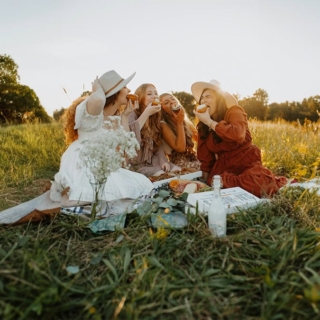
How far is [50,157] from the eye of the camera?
241 inches

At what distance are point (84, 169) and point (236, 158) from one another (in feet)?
6.09

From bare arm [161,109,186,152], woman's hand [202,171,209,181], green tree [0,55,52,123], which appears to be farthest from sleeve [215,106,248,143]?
green tree [0,55,52,123]

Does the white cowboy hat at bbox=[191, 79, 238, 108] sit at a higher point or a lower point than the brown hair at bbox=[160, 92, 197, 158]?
higher

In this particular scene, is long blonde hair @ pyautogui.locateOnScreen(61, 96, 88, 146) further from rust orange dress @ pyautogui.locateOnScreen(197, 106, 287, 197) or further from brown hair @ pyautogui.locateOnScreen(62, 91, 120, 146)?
rust orange dress @ pyautogui.locateOnScreen(197, 106, 287, 197)

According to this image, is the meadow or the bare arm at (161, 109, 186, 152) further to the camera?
the bare arm at (161, 109, 186, 152)

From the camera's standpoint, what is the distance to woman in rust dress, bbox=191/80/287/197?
12.6 ft

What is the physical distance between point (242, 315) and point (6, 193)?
3.59 m

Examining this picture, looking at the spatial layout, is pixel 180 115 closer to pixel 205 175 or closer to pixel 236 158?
pixel 205 175

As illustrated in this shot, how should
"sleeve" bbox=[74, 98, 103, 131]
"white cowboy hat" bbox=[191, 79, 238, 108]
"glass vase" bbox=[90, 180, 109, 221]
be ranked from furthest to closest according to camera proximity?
"white cowboy hat" bbox=[191, 79, 238, 108] < "sleeve" bbox=[74, 98, 103, 131] < "glass vase" bbox=[90, 180, 109, 221]

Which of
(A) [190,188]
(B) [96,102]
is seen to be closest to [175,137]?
(A) [190,188]

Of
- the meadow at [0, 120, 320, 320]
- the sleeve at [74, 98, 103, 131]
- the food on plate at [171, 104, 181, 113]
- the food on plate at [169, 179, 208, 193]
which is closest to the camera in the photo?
the meadow at [0, 120, 320, 320]

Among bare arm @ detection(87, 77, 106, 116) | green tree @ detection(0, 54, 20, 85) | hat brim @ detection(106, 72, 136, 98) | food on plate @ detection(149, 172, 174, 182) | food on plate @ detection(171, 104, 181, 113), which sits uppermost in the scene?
green tree @ detection(0, 54, 20, 85)

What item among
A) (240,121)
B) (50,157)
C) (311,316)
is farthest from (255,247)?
(50,157)

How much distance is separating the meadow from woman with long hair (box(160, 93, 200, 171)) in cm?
226
